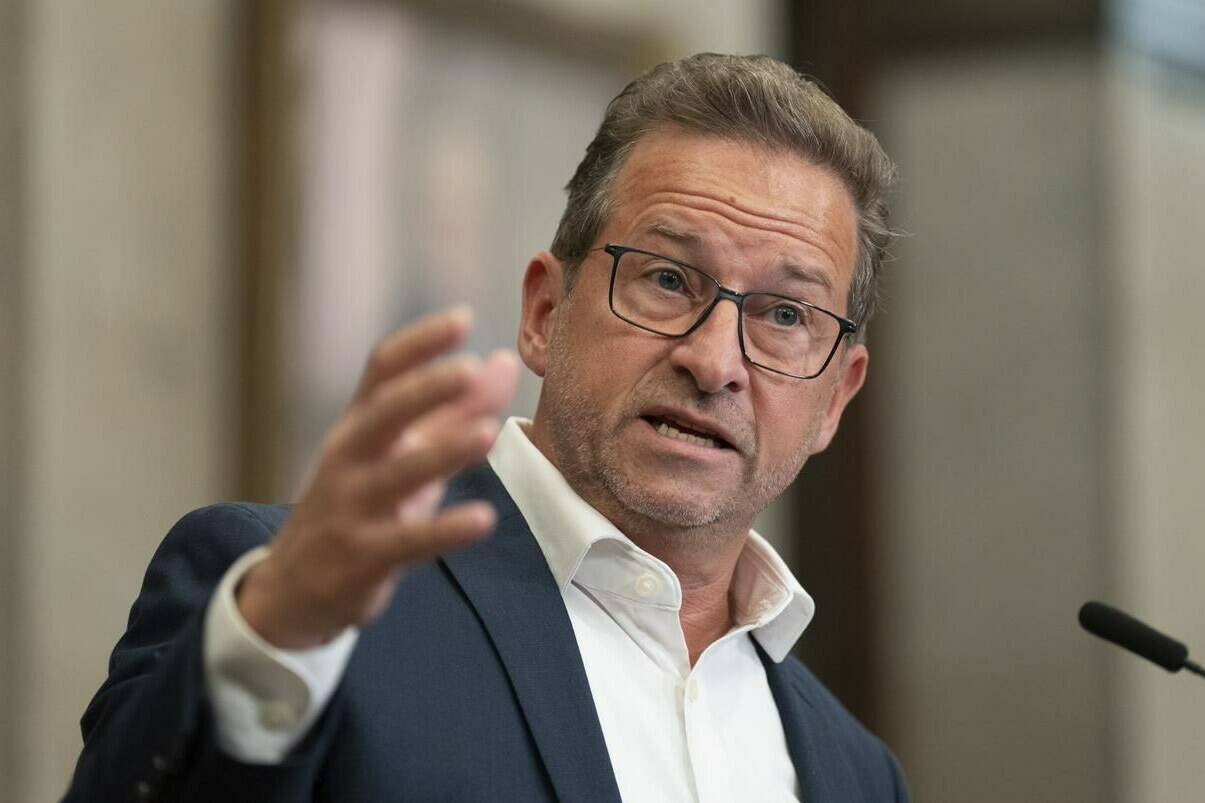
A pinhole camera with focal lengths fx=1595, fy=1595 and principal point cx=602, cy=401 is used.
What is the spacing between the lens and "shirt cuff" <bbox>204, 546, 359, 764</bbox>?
1268 millimetres

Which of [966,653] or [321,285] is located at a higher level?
[321,285]

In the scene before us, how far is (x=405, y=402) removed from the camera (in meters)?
1.16

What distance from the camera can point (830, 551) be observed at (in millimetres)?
5070

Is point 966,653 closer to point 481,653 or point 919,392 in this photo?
point 919,392

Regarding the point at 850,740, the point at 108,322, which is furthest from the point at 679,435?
the point at 108,322

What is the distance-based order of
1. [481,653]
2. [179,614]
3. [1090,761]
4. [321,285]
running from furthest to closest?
1. [1090,761]
2. [321,285]
3. [481,653]
4. [179,614]

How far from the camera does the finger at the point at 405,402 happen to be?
1.16m

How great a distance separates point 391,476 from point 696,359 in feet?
2.83

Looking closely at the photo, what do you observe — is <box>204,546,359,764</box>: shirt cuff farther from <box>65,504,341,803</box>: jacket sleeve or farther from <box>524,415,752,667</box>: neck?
<box>524,415,752,667</box>: neck

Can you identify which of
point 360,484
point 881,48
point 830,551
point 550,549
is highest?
point 881,48

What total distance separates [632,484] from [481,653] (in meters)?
0.33

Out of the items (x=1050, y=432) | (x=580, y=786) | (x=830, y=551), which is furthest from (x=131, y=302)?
(x=1050, y=432)

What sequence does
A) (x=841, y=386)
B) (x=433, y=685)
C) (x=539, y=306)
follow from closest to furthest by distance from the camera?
(x=433, y=685) < (x=539, y=306) < (x=841, y=386)

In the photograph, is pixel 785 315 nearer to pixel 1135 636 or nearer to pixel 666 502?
pixel 666 502
